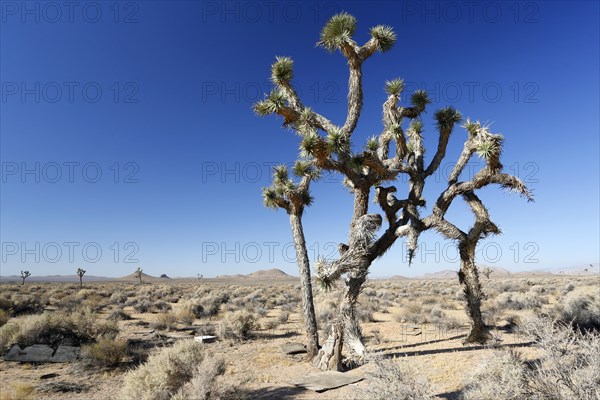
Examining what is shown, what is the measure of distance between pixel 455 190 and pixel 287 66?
5.99 metres

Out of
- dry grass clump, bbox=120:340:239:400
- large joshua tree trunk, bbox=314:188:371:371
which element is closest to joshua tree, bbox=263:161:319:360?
large joshua tree trunk, bbox=314:188:371:371

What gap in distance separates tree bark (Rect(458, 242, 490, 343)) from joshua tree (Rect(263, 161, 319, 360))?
4369 millimetres

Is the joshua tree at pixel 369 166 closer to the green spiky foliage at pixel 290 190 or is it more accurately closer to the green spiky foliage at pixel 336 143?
the green spiky foliage at pixel 336 143

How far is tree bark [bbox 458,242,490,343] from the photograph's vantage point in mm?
9438

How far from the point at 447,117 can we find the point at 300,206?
205 inches

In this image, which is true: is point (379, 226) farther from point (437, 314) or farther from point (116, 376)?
point (437, 314)

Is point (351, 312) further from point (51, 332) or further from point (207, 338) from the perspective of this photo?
point (51, 332)


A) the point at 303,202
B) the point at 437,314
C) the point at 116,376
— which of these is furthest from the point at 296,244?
the point at 437,314

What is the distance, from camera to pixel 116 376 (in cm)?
895

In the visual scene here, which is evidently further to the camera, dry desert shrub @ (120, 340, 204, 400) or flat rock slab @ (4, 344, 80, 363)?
flat rock slab @ (4, 344, 80, 363)

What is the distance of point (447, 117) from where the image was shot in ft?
33.9

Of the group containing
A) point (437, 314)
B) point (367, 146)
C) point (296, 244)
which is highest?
point (367, 146)

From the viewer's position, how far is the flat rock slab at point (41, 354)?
991 centimetres

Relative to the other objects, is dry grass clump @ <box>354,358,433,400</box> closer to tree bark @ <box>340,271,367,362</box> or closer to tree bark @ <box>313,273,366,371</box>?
tree bark @ <box>340,271,367,362</box>
